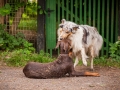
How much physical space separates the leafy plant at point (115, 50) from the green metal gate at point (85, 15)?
0.26 m

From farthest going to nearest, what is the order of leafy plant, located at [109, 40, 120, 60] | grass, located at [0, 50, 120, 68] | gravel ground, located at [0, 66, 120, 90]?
1. leafy plant, located at [109, 40, 120, 60]
2. grass, located at [0, 50, 120, 68]
3. gravel ground, located at [0, 66, 120, 90]

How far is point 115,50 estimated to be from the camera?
10.9 m

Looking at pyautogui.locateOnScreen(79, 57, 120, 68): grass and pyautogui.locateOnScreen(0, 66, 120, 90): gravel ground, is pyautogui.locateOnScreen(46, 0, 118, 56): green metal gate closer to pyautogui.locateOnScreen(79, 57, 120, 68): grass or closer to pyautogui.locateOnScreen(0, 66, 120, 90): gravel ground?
pyautogui.locateOnScreen(79, 57, 120, 68): grass

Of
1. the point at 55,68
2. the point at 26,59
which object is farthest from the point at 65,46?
the point at 26,59

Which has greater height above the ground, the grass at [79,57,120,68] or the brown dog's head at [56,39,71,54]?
the brown dog's head at [56,39,71,54]

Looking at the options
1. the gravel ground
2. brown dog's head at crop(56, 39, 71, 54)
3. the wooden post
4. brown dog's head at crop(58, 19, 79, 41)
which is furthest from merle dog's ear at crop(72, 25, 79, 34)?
the wooden post

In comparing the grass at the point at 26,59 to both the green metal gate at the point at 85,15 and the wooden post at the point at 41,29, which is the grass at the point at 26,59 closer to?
the wooden post at the point at 41,29

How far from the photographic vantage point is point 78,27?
8.88 metres

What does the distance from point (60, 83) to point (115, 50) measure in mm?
3672

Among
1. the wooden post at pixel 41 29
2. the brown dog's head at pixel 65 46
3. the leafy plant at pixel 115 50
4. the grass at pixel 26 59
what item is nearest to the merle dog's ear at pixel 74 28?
the brown dog's head at pixel 65 46

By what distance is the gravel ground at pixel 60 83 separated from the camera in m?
7.27

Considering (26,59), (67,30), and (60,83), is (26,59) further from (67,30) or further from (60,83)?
(60,83)

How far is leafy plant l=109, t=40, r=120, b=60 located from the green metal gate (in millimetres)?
260

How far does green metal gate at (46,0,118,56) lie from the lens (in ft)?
36.4
